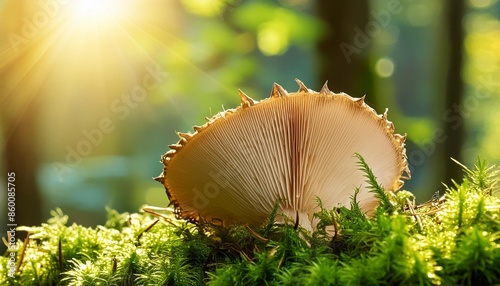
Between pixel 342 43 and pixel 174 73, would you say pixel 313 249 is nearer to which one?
pixel 342 43

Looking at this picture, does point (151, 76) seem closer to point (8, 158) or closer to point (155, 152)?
point (8, 158)

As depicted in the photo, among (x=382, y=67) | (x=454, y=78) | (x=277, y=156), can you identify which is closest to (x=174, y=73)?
(x=382, y=67)

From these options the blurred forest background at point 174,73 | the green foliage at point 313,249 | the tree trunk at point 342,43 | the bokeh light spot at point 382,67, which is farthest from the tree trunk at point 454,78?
the green foliage at point 313,249

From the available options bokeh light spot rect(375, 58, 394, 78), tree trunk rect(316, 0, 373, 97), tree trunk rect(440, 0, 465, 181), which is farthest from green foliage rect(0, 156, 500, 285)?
tree trunk rect(440, 0, 465, 181)

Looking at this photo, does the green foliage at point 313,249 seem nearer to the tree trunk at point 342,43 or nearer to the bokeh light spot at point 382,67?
the tree trunk at point 342,43

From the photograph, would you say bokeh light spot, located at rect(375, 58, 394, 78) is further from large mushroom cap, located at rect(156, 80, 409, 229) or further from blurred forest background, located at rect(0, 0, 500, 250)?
large mushroom cap, located at rect(156, 80, 409, 229)

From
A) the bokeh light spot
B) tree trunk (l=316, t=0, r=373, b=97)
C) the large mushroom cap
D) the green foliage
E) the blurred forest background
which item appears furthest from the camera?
the blurred forest background

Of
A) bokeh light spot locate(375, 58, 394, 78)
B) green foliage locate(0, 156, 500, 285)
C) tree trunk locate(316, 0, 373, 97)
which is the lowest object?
green foliage locate(0, 156, 500, 285)
